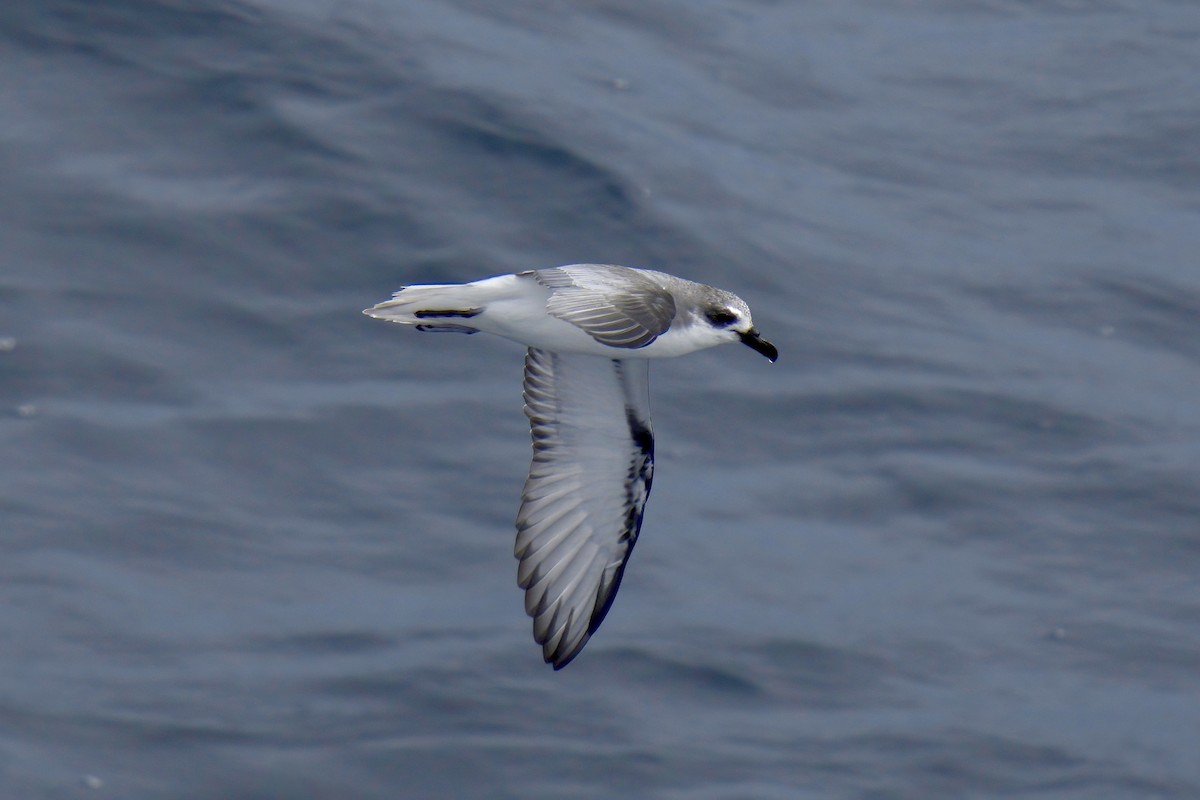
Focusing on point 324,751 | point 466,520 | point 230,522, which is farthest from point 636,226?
point 324,751

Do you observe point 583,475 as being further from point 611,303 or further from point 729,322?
point 611,303

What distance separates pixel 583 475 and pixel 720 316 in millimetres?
1725

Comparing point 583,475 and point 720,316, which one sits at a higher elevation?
point 720,316

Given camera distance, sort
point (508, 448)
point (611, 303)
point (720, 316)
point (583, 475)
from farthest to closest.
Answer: point (508, 448)
point (583, 475)
point (720, 316)
point (611, 303)

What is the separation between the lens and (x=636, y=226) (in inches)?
726

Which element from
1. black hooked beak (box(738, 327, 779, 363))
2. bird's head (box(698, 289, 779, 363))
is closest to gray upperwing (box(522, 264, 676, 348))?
bird's head (box(698, 289, 779, 363))

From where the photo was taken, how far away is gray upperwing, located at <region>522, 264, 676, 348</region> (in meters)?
9.32

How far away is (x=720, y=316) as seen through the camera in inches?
419

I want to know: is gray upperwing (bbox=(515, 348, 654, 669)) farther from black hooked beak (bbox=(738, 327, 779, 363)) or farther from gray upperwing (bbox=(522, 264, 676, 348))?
gray upperwing (bbox=(522, 264, 676, 348))

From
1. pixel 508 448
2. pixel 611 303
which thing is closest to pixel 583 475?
pixel 611 303

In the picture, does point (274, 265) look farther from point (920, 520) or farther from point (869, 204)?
point (869, 204)

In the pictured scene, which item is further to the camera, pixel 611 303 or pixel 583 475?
pixel 583 475

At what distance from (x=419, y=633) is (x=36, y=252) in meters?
4.90

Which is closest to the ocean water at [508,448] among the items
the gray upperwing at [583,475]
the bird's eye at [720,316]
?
the gray upperwing at [583,475]
